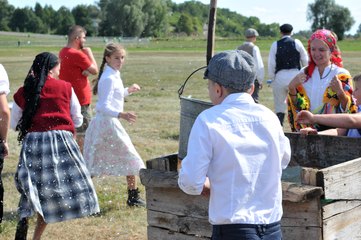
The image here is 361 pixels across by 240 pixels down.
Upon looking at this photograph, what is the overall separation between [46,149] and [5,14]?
96612mm

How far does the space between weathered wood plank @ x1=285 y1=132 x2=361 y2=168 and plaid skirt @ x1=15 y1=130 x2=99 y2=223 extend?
5.34ft

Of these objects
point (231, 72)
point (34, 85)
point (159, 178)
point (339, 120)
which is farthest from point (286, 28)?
point (231, 72)

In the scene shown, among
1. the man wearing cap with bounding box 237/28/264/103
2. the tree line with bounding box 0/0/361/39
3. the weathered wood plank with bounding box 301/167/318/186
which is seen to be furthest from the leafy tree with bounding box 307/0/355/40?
the weathered wood plank with bounding box 301/167/318/186

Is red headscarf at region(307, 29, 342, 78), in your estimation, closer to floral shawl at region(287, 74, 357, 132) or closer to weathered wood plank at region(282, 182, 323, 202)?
floral shawl at region(287, 74, 357, 132)

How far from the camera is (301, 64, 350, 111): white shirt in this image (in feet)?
16.4

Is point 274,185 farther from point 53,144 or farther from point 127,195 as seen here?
point 127,195

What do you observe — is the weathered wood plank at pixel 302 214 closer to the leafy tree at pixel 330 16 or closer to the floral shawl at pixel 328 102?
the floral shawl at pixel 328 102

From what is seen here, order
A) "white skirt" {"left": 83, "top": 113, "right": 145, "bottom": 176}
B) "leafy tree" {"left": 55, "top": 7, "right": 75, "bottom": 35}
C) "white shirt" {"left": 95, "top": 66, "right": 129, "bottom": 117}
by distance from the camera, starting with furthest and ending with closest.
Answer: "leafy tree" {"left": 55, "top": 7, "right": 75, "bottom": 35}, "white skirt" {"left": 83, "top": 113, "right": 145, "bottom": 176}, "white shirt" {"left": 95, "top": 66, "right": 129, "bottom": 117}

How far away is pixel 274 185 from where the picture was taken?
281cm

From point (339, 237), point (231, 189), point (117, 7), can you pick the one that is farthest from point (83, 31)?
point (117, 7)

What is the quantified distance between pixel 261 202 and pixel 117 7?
213 ft

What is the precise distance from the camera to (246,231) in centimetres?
274

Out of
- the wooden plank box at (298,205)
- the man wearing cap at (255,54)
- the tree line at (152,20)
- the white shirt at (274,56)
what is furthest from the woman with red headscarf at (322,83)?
the tree line at (152,20)

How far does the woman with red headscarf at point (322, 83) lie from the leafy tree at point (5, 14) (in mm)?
91149
